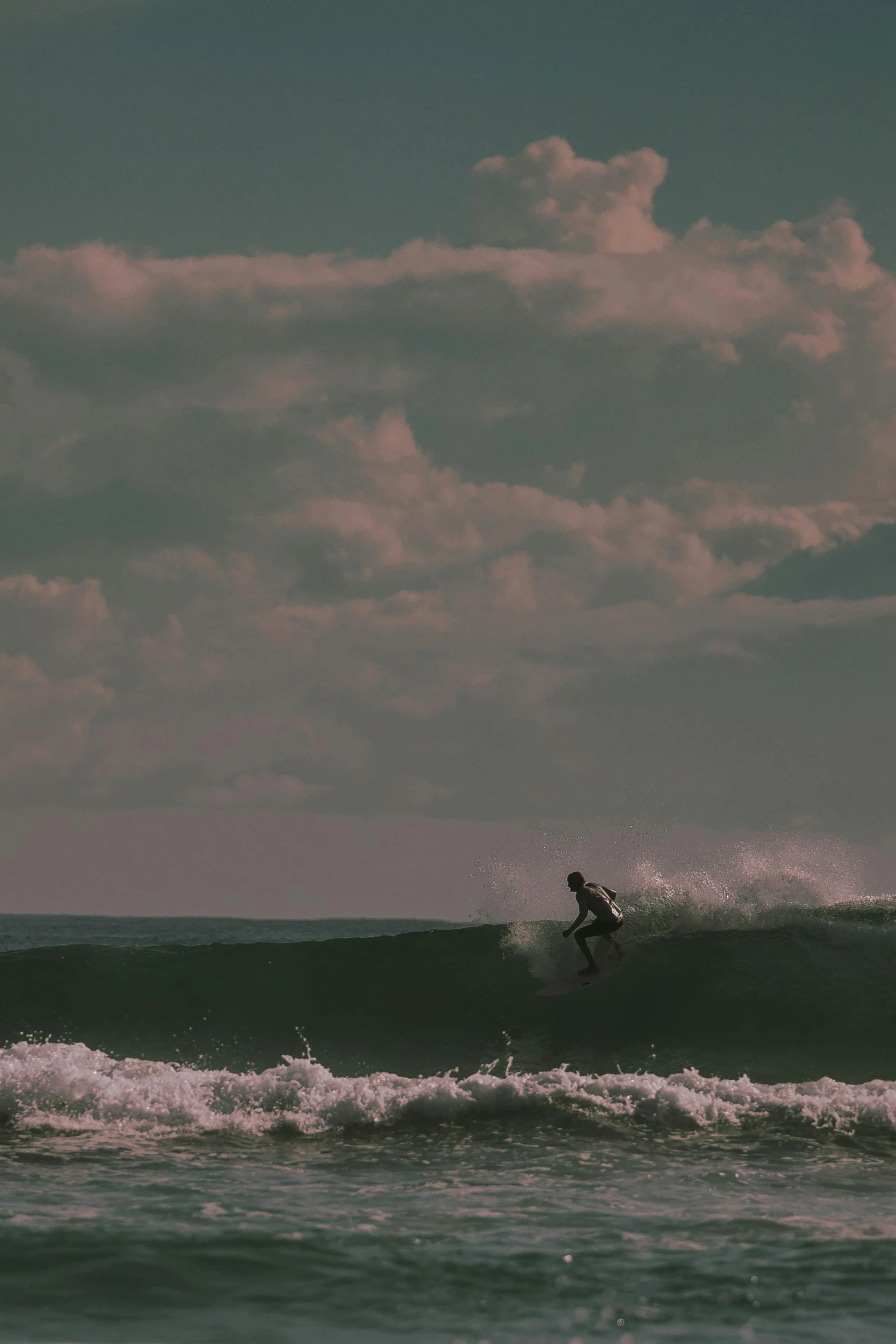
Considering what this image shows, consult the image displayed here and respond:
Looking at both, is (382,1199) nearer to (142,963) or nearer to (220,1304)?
(220,1304)

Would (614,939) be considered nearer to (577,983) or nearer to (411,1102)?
(577,983)

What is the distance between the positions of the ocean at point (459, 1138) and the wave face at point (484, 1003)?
0.05 m

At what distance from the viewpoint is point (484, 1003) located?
53.7ft

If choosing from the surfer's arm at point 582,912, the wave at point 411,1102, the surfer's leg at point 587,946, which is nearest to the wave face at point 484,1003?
the surfer's leg at point 587,946

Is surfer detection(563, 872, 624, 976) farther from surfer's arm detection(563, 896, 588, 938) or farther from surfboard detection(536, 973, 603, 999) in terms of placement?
surfboard detection(536, 973, 603, 999)

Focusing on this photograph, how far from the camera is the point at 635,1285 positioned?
6.86 metres

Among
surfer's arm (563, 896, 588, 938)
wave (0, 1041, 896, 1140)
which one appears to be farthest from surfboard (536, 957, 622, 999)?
wave (0, 1041, 896, 1140)

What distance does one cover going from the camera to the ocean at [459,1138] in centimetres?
668

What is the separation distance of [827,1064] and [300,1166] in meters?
6.68

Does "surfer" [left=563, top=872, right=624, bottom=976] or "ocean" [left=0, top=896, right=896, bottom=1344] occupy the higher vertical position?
"surfer" [left=563, top=872, right=624, bottom=976]

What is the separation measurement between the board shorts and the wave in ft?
11.2

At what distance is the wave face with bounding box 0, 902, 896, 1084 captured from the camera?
1421 centimetres

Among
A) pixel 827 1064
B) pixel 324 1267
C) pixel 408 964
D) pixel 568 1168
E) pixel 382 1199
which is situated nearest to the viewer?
pixel 324 1267

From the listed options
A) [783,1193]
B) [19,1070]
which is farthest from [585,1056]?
[19,1070]
